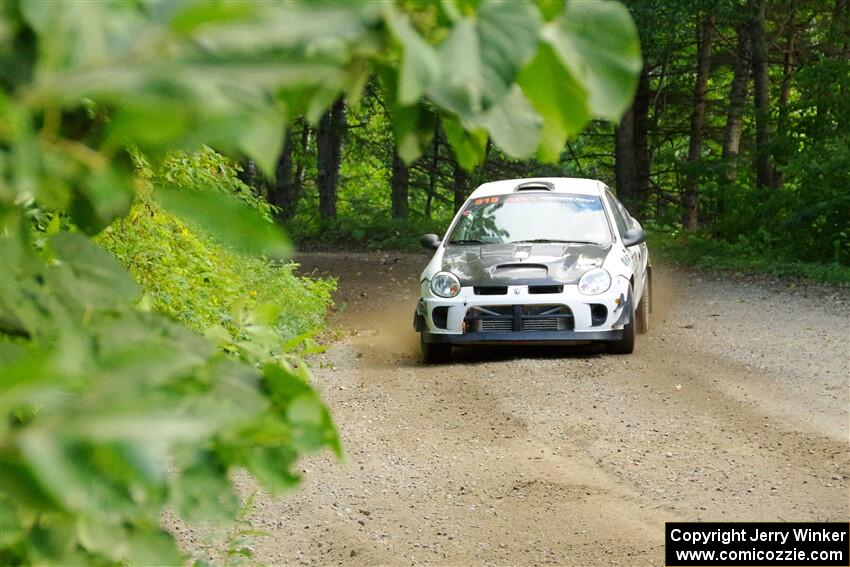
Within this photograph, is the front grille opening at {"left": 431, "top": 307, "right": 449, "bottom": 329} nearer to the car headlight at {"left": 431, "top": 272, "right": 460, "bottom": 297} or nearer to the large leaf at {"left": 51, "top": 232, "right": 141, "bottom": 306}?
the car headlight at {"left": 431, "top": 272, "right": 460, "bottom": 297}

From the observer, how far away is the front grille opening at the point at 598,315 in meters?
9.69

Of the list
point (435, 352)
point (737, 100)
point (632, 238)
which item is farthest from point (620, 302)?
point (737, 100)

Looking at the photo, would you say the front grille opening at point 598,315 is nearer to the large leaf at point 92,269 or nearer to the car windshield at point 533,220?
the car windshield at point 533,220

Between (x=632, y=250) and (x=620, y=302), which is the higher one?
(x=632, y=250)

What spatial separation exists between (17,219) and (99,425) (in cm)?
40

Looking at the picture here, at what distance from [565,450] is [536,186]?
5.00 m

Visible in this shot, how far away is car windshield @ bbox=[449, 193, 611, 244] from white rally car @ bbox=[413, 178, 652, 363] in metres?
0.01

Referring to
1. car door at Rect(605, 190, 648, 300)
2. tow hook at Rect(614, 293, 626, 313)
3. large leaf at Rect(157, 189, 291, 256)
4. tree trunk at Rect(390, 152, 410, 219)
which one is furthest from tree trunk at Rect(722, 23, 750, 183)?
large leaf at Rect(157, 189, 291, 256)

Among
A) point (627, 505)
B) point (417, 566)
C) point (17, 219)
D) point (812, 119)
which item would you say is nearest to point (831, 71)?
point (812, 119)

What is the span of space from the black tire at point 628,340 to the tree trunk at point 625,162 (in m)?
14.9

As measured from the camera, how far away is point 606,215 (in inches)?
429

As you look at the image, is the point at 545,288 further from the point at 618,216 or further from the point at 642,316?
the point at 642,316

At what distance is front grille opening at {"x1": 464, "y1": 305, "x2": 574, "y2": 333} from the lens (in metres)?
9.68

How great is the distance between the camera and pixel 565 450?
695 cm
